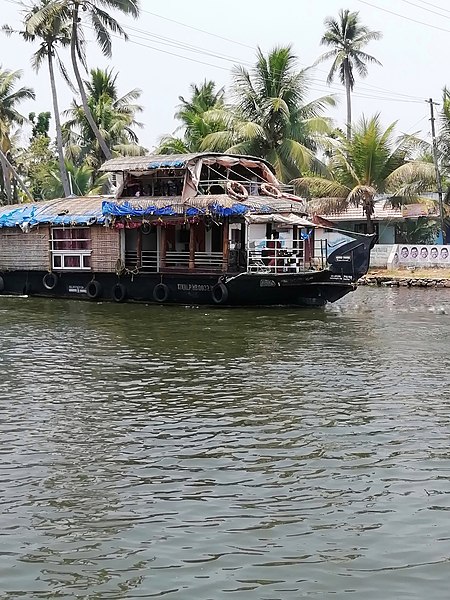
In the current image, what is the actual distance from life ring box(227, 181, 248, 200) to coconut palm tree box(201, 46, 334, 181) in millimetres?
10470

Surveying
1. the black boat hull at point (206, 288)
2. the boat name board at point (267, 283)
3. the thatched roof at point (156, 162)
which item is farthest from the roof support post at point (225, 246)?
the thatched roof at point (156, 162)

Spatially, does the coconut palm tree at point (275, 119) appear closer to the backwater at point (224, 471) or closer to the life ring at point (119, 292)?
the life ring at point (119, 292)

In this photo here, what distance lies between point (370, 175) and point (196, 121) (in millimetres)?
8329

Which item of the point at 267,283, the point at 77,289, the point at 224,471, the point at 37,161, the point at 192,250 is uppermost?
the point at 37,161

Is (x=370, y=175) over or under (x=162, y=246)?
over

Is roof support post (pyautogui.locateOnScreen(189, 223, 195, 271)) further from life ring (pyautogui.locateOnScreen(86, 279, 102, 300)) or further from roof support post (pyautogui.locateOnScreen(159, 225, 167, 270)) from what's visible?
life ring (pyautogui.locateOnScreen(86, 279, 102, 300))

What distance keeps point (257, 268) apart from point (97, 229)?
6.19 meters

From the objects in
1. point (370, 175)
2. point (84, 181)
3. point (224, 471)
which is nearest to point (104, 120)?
point (84, 181)

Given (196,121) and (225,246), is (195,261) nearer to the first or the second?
(225,246)

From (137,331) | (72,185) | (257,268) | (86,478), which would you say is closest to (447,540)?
(86,478)

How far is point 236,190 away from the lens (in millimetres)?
25172

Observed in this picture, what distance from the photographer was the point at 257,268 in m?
24.1

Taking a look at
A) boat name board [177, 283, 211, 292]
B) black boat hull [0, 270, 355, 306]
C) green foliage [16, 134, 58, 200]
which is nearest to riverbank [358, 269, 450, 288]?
black boat hull [0, 270, 355, 306]

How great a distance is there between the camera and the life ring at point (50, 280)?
93.0ft
